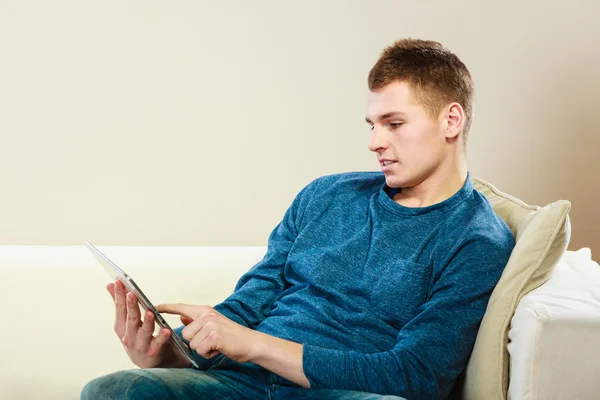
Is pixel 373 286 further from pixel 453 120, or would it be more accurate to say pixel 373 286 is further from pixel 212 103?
pixel 212 103

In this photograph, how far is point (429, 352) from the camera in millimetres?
1430

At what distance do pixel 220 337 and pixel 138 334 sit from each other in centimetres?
19

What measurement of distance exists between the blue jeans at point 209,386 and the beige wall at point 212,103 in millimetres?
1068

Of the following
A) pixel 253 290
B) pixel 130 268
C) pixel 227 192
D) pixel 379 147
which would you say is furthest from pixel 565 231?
pixel 227 192

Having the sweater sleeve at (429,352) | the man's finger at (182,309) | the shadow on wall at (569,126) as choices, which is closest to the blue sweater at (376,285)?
the sweater sleeve at (429,352)

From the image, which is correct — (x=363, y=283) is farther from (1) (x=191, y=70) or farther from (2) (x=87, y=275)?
(1) (x=191, y=70)

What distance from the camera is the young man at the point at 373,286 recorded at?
143 cm

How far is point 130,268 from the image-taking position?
2100mm

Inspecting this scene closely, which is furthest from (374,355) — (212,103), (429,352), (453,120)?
(212,103)

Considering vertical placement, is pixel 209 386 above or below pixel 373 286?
below

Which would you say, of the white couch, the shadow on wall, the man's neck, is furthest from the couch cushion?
the shadow on wall

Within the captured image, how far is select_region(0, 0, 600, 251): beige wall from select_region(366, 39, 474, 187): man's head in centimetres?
93

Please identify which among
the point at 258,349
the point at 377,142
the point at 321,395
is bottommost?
the point at 321,395

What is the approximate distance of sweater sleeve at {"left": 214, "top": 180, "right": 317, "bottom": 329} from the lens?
5.52 ft
